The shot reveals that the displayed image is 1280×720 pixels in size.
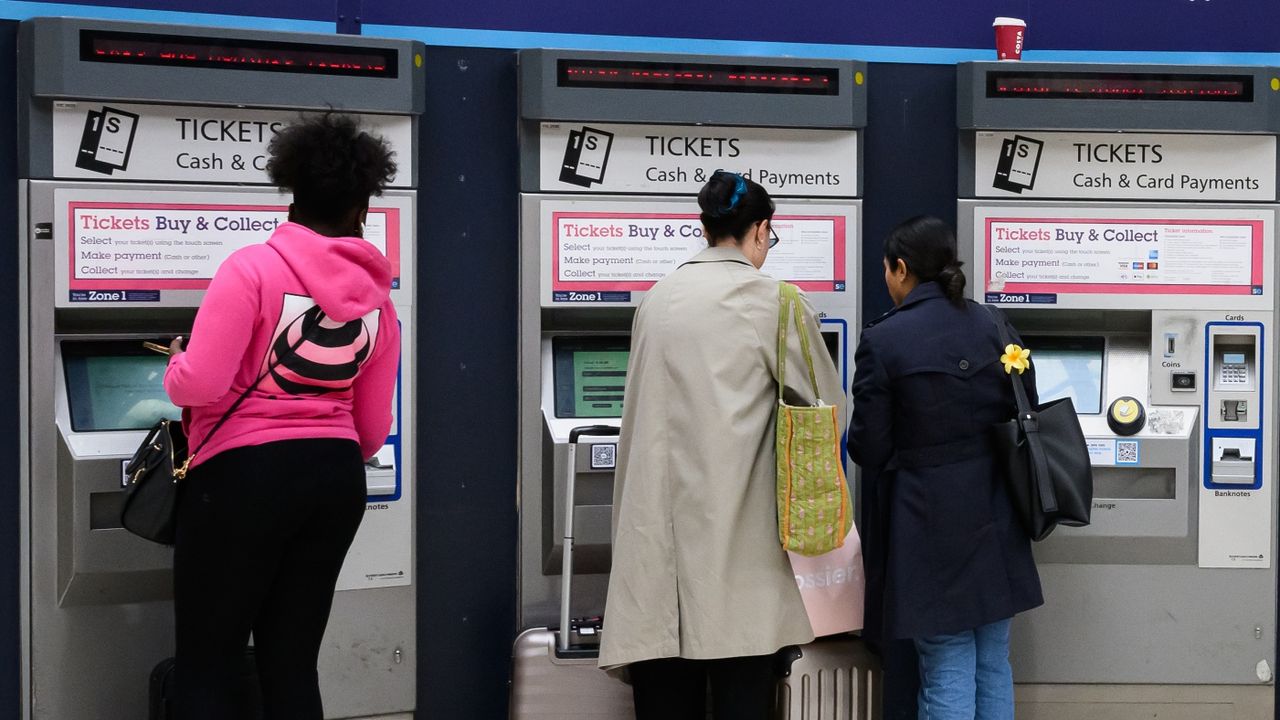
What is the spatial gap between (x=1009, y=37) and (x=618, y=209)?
124cm

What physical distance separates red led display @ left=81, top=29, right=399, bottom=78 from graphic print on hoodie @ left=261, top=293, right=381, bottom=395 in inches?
36.3

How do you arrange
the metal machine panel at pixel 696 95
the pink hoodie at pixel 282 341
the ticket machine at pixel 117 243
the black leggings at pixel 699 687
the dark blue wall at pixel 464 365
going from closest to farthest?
1. the pink hoodie at pixel 282 341
2. the black leggings at pixel 699 687
3. the ticket machine at pixel 117 243
4. the metal machine panel at pixel 696 95
5. the dark blue wall at pixel 464 365

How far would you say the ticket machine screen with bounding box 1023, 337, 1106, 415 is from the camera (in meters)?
3.70

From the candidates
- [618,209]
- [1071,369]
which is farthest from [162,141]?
[1071,369]

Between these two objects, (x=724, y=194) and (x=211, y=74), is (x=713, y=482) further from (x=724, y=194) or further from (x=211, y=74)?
(x=211, y=74)

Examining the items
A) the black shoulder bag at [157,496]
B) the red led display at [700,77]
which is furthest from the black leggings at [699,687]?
the red led display at [700,77]

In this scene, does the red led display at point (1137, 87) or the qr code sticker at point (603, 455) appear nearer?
the qr code sticker at point (603, 455)

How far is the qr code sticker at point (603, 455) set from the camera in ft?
11.1

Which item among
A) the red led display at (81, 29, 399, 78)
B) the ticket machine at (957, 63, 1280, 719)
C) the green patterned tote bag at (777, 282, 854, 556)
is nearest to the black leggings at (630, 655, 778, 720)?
the green patterned tote bag at (777, 282, 854, 556)

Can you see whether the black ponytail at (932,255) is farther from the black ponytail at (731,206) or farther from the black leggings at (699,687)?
the black leggings at (699,687)

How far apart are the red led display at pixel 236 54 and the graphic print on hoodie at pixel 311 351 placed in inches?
36.3

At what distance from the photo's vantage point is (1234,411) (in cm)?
364

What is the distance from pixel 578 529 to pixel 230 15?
167 cm

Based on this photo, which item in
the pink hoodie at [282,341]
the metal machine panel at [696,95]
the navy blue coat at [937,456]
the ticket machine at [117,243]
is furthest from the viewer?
the metal machine panel at [696,95]
